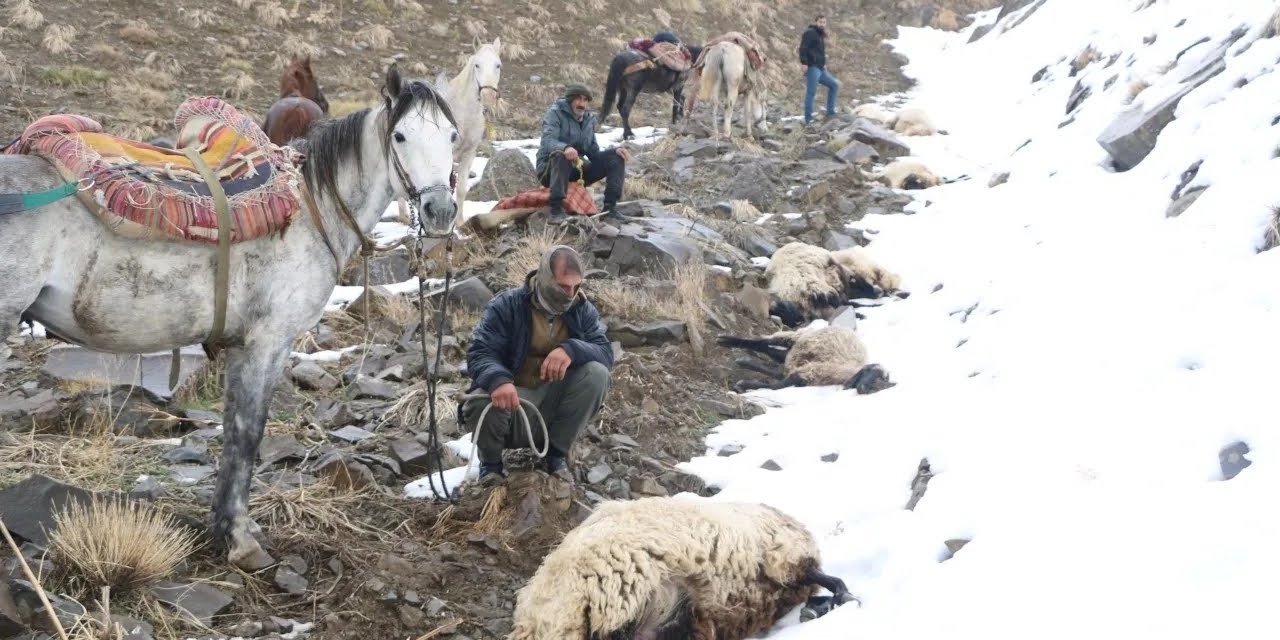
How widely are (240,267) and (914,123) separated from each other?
502 inches

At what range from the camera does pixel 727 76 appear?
1416cm

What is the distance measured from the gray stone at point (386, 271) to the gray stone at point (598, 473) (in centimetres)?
371

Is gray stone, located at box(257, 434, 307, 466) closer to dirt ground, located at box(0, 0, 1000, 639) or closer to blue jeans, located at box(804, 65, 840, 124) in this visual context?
dirt ground, located at box(0, 0, 1000, 639)

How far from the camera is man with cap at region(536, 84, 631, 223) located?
29.5 feet

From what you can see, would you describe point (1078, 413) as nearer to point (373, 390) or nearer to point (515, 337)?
point (515, 337)

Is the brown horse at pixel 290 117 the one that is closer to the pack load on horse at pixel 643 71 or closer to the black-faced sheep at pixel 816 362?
the black-faced sheep at pixel 816 362

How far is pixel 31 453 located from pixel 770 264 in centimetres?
585

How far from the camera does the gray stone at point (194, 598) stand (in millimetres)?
3340

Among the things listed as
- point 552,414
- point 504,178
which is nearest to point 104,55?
point 504,178

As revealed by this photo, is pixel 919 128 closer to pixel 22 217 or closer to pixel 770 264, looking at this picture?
pixel 770 264

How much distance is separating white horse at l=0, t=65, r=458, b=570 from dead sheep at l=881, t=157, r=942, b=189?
8862mm

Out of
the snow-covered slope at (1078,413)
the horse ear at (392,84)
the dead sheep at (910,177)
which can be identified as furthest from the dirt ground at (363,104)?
the dead sheep at (910,177)

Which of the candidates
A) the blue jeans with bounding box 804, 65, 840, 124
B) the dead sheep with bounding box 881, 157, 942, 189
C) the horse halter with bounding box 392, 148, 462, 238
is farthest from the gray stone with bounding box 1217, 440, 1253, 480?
the blue jeans with bounding box 804, 65, 840, 124

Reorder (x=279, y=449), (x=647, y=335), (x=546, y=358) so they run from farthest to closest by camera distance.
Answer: (x=647, y=335) < (x=279, y=449) < (x=546, y=358)
